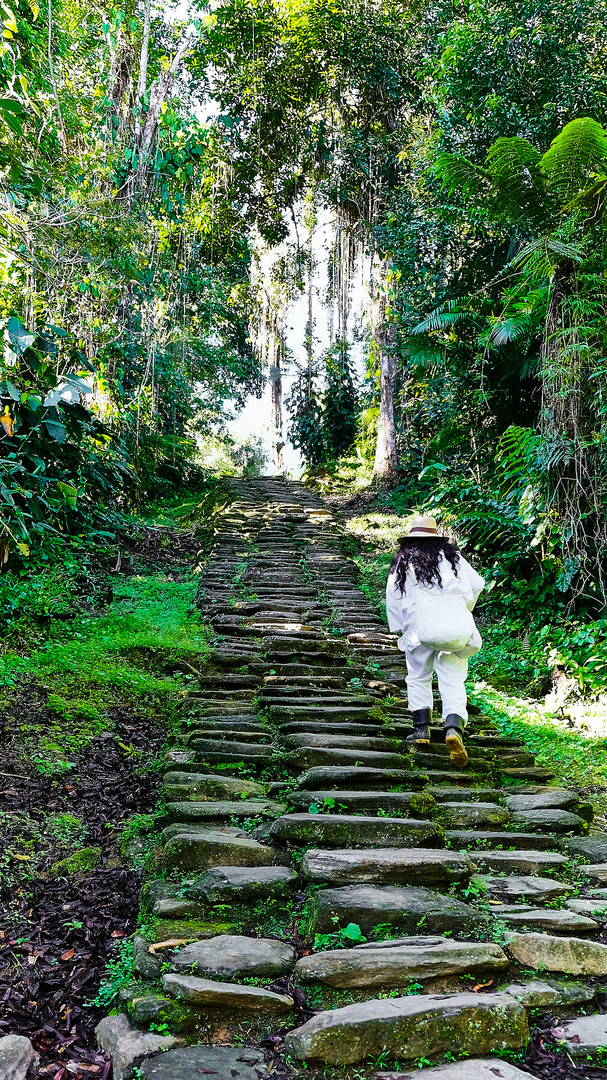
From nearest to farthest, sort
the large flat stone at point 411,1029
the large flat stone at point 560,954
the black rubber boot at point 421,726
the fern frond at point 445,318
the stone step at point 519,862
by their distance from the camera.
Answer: the large flat stone at point 411,1029
the large flat stone at point 560,954
the stone step at point 519,862
the black rubber boot at point 421,726
the fern frond at point 445,318

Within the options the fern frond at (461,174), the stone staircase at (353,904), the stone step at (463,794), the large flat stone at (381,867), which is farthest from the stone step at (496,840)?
the fern frond at (461,174)

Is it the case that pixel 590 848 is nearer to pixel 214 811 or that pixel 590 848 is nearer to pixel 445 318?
pixel 214 811

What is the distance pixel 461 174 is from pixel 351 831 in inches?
294

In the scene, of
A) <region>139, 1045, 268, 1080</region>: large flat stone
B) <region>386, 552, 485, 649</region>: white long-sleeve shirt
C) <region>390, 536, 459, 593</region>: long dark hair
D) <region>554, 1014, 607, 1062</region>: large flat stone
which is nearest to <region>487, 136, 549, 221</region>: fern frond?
<region>390, 536, 459, 593</region>: long dark hair

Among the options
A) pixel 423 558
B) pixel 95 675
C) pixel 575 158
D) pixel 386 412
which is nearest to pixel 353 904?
pixel 423 558

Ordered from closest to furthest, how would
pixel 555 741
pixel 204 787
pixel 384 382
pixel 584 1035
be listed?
pixel 584 1035 < pixel 204 787 < pixel 555 741 < pixel 384 382

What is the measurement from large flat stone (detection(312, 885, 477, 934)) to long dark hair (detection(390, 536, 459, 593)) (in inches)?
79.9

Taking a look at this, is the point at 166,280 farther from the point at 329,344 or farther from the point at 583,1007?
the point at 583,1007

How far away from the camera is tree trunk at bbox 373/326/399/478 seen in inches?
516

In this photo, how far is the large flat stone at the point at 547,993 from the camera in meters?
2.35

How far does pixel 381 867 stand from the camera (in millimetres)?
2803

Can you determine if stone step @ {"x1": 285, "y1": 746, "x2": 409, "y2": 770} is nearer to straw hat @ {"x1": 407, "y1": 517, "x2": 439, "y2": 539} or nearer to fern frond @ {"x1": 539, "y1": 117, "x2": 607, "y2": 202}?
straw hat @ {"x1": 407, "y1": 517, "x2": 439, "y2": 539}

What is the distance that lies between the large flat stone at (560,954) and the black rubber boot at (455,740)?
57.8 inches

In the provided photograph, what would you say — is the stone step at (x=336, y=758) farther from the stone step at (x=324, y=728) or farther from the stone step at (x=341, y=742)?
the stone step at (x=324, y=728)
